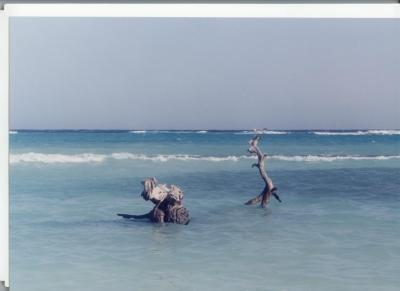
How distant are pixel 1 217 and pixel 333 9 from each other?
5.58 feet

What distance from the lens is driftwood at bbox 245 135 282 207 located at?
3100mm

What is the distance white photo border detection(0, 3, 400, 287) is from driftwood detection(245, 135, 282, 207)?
0.57 meters

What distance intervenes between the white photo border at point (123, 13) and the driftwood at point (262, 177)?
573mm

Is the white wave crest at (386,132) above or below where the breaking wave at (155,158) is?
above

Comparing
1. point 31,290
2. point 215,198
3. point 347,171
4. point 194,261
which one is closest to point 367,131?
point 347,171

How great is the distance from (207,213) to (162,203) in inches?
8.6

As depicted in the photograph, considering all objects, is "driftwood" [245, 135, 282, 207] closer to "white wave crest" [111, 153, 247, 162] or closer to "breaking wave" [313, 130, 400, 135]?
"white wave crest" [111, 153, 247, 162]

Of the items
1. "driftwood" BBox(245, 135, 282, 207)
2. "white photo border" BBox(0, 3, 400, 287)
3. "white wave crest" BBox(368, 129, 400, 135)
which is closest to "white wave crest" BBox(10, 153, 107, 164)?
"white photo border" BBox(0, 3, 400, 287)

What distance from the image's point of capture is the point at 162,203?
3.07 meters

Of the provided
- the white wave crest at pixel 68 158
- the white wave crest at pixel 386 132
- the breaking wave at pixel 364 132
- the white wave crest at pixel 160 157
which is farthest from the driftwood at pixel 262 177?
the white wave crest at pixel 68 158

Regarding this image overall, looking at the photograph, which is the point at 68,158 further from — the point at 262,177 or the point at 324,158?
the point at 324,158

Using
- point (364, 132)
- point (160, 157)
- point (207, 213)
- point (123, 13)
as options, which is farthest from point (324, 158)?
point (123, 13)

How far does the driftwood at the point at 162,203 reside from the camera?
308 centimetres

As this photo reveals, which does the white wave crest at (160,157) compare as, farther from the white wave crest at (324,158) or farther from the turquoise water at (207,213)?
the white wave crest at (324,158)
